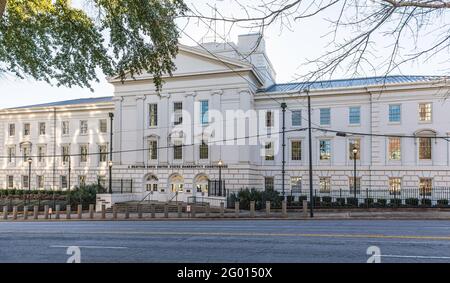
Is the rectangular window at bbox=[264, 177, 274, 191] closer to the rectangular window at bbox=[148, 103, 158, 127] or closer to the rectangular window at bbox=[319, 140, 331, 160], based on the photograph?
the rectangular window at bbox=[319, 140, 331, 160]

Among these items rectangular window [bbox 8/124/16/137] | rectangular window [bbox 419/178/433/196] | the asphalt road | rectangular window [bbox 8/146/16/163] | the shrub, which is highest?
rectangular window [bbox 8/124/16/137]

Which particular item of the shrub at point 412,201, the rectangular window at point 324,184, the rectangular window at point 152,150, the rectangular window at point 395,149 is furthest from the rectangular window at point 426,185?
the rectangular window at point 152,150

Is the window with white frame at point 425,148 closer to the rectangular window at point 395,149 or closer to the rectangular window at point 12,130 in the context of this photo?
the rectangular window at point 395,149

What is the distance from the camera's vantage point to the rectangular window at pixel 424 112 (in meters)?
37.2

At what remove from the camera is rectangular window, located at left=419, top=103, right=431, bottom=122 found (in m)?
37.2

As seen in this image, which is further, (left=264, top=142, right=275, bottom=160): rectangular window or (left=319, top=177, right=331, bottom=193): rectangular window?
(left=264, top=142, right=275, bottom=160): rectangular window

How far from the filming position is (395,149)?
3834 cm

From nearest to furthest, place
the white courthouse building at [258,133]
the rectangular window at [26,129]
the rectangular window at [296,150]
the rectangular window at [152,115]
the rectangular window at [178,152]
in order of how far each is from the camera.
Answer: the white courthouse building at [258,133], the rectangular window at [296,150], the rectangular window at [178,152], the rectangular window at [152,115], the rectangular window at [26,129]

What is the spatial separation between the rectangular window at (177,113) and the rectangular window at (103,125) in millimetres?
10674

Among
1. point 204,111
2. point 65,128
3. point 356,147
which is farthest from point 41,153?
point 356,147

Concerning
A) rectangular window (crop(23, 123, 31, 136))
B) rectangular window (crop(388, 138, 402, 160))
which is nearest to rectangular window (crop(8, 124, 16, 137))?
rectangular window (crop(23, 123, 31, 136))

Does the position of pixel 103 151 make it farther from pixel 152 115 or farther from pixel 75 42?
pixel 75 42

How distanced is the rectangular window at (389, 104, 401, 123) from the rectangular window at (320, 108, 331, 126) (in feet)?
18.4

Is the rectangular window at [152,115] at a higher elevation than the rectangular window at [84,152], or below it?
higher
